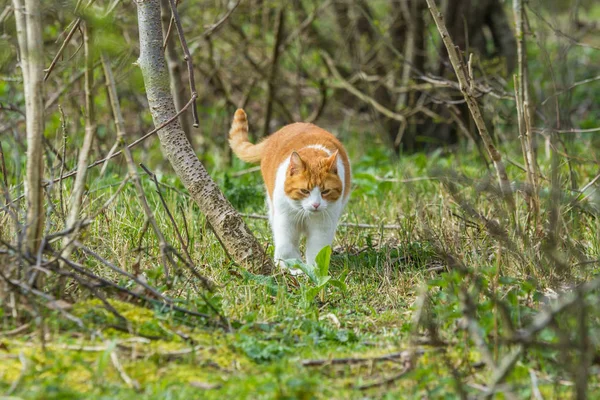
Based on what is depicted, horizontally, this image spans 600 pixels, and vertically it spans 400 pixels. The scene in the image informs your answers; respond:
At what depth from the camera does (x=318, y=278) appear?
3674 mm

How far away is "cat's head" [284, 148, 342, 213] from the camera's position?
442cm

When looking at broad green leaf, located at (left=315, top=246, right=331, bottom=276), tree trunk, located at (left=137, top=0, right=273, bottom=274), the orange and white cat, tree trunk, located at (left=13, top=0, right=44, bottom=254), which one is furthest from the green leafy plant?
tree trunk, located at (left=13, top=0, right=44, bottom=254)

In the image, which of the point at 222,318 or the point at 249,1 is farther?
the point at 249,1

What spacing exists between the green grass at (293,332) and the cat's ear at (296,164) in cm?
57

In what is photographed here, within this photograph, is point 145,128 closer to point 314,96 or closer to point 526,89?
point 314,96

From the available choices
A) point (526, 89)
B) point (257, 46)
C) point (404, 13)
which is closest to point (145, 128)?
point (257, 46)

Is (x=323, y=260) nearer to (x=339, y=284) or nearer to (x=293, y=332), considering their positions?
(x=339, y=284)

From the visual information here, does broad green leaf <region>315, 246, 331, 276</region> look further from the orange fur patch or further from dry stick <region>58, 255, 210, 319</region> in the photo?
dry stick <region>58, 255, 210, 319</region>

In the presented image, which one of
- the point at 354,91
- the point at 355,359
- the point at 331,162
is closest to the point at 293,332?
the point at 355,359

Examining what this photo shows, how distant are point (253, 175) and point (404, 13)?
313 cm

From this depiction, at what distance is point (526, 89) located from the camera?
4.39m

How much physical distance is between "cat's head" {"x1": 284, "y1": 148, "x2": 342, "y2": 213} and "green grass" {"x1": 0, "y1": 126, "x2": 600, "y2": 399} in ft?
1.20

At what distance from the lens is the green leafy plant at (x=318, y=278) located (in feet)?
11.5

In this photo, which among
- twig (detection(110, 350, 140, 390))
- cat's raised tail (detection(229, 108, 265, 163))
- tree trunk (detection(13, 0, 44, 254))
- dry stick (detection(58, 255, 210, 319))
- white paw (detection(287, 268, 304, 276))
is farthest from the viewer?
cat's raised tail (detection(229, 108, 265, 163))
